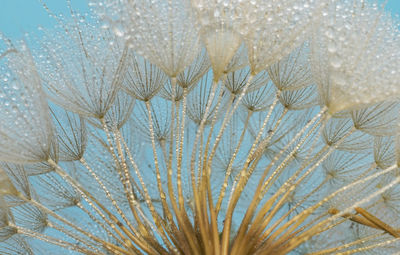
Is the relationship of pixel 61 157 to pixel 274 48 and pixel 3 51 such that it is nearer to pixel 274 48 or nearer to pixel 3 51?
pixel 3 51

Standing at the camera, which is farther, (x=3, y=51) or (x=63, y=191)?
(x=63, y=191)

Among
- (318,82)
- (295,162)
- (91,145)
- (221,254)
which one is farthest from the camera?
(295,162)

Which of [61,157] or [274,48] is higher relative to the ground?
[274,48]

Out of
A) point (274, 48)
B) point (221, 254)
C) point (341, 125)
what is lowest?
point (221, 254)

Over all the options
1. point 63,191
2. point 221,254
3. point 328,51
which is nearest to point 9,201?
point 63,191

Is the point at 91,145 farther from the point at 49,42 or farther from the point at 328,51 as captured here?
the point at 328,51

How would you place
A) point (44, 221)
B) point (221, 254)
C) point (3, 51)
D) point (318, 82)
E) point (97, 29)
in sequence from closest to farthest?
1. point (221, 254)
2. point (318, 82)
3. point (3, 51)
4. point (97, 29)
5. point (44, 221)

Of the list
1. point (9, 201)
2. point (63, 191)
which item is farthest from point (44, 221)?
point (9, 201)
